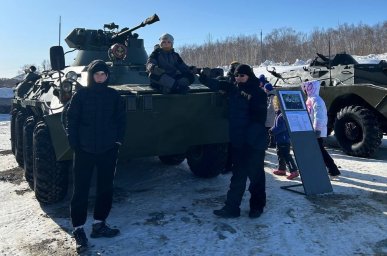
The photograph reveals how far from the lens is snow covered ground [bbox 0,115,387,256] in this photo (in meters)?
3.88

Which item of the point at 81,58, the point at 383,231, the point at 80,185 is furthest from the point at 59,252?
the point at 81,58

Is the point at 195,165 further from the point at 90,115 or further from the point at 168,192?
the point at 90,115

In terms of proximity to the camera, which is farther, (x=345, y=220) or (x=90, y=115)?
(x=345, y=220)

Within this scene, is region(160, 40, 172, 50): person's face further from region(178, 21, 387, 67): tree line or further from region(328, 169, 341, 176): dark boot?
region(178, 21, 387, 67): tree line

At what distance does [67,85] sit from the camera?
15.8ft

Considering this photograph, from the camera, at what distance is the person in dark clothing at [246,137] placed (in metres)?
4.36

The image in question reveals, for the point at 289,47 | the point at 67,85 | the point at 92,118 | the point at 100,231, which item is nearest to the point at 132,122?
the point at 67,85

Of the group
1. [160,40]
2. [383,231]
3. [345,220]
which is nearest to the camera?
[383,231]

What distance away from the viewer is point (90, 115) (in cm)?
387

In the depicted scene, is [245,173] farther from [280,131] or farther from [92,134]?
[280,131]

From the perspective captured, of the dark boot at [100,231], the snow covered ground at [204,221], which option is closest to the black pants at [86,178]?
the dark boot at [100,231]

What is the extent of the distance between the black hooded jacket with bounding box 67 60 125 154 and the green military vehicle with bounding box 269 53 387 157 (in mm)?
5344

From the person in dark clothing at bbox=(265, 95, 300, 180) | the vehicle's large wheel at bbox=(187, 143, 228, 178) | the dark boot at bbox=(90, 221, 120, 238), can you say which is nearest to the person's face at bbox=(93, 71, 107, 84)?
the dark boot at bbox=(90, 221, 120, 238)

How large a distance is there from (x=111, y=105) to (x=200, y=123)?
156 centimetres
